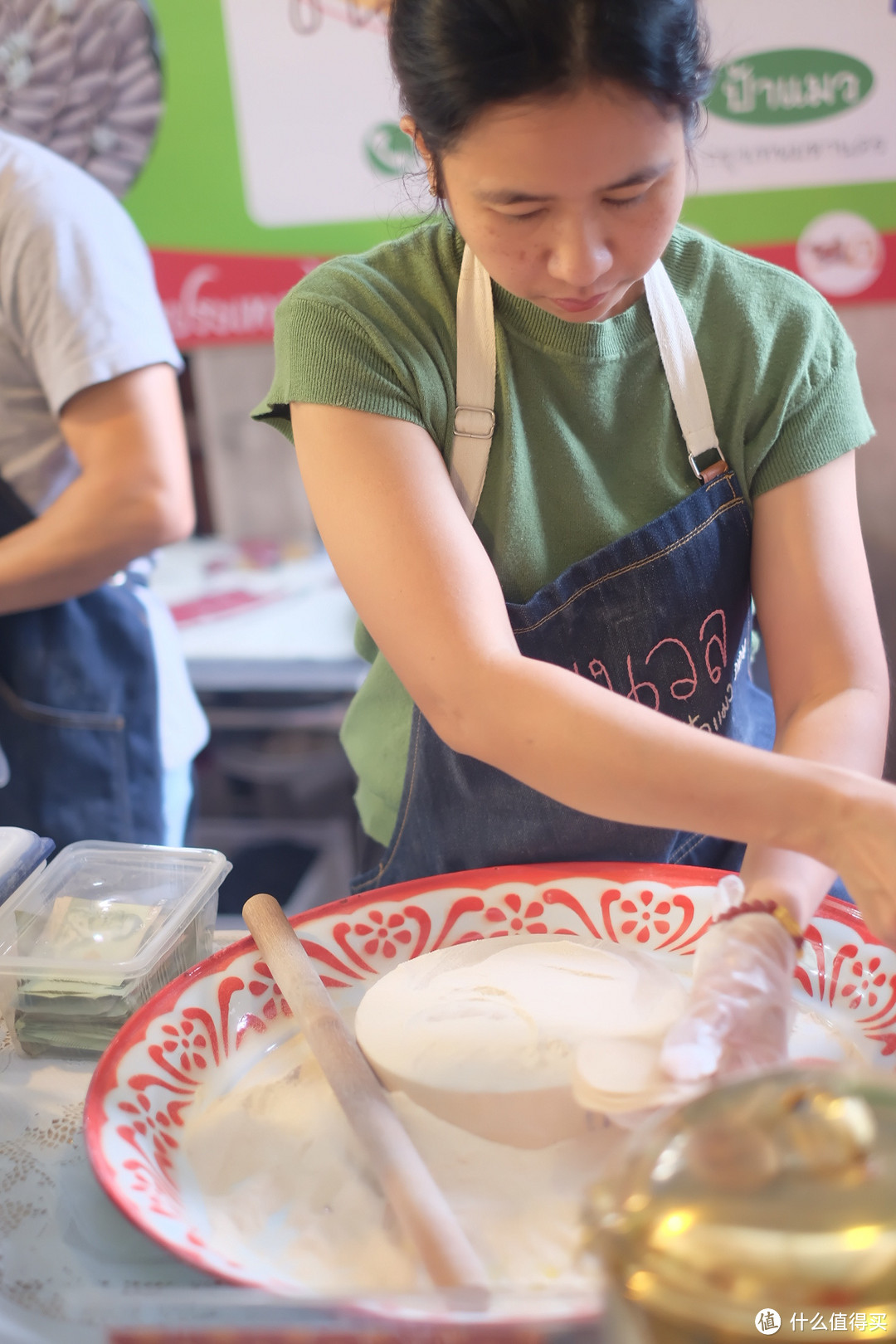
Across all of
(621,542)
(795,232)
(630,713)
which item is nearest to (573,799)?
(630,713)

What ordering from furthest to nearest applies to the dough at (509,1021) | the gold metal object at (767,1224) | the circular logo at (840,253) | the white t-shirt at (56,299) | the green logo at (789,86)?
the circular logo at (840,253) → the green logo at (789,86) → the white t-shirt at (56,299) → the dough at (509,1021) → the gold metal object at (767,1224)

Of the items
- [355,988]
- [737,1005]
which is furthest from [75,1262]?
[737,1005]

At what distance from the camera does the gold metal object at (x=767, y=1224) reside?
377 millimetres

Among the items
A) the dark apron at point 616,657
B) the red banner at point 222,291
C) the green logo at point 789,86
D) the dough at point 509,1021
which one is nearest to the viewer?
the dough at point 509,1021

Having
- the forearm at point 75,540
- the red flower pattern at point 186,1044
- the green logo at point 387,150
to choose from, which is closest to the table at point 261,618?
the forearm at point 75,540

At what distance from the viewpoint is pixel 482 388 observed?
1064 millimetres

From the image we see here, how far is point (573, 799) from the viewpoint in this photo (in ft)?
A: 2.83

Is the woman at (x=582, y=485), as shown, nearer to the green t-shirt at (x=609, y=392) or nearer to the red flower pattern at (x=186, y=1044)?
the green t-shirt at (x=609, y=392)

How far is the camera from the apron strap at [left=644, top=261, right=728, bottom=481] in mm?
1092

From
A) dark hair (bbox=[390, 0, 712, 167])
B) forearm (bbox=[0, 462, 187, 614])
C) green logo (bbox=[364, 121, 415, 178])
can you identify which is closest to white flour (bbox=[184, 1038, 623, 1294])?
dark hair (bbox=[390, 0, 712, 167])

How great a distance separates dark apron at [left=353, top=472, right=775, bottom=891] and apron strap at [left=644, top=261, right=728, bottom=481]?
0.08 feet

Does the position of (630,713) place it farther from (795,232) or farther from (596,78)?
(795,232)

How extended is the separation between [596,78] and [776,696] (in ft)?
1.93

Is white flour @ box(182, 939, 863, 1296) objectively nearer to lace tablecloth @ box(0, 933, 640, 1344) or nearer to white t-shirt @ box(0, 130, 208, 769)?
Answer: lace tablecloth @ box(0, 933, 640, 1344)
